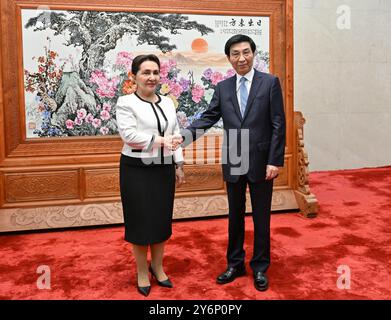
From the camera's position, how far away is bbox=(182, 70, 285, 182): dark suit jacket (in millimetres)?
2580

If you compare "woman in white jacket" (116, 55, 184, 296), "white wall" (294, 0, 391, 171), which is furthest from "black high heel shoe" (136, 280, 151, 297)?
"white wall" (294, 0, 391, 171)

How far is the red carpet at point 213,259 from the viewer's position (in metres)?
2.59

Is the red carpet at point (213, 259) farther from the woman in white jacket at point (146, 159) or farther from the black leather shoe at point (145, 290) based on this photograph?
the woman in white jacket at point (146, 159)

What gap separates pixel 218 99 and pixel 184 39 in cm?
157

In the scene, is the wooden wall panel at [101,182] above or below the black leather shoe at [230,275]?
above

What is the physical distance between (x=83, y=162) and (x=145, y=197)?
1643 millimetres

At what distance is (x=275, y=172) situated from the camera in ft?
8.48

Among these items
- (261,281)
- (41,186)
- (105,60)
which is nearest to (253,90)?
(261,281)

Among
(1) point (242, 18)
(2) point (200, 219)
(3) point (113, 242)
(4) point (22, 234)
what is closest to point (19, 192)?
(4) point (22, 234)

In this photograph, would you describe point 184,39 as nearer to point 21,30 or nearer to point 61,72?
point 61,72

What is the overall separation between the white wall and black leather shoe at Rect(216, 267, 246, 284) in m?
3.82

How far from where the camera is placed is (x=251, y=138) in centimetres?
261

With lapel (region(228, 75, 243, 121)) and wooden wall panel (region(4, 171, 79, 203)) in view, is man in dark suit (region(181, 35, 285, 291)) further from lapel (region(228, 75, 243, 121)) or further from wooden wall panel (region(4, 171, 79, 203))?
wooden wall panel (region(4, 171, 79, 203))

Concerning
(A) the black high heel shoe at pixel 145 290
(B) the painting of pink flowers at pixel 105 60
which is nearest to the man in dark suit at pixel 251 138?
(A) the black high heel shoe at pixel 145 290
